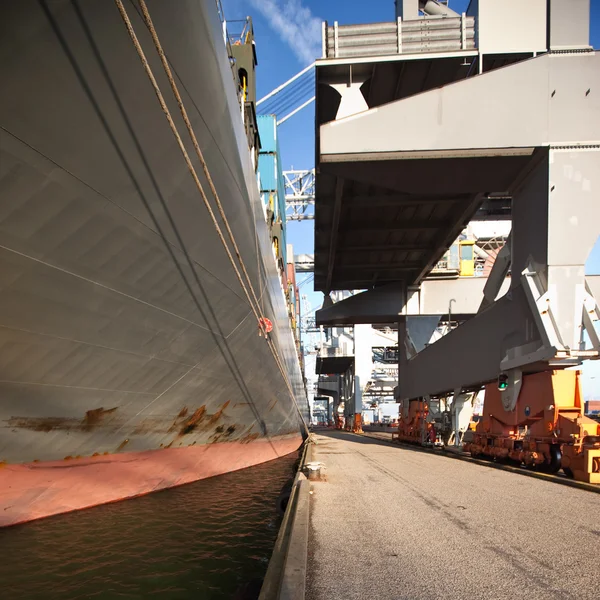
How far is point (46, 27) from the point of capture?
3188 millimetres

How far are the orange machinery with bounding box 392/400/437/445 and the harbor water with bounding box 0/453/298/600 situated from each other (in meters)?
11.4

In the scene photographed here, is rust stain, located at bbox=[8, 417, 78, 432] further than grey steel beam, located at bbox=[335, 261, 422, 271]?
No

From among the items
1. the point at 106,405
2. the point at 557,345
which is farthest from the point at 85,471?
the point at 557,345

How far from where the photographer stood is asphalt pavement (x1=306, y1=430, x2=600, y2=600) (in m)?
2.88

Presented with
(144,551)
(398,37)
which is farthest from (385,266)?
(144,551)

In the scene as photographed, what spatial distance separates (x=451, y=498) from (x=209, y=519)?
319cm

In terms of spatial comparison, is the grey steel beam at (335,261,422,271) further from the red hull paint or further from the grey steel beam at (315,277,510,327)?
the red hull paint

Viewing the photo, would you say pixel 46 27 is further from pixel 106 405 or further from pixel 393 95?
pixel 393 95

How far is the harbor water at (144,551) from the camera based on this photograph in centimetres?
382

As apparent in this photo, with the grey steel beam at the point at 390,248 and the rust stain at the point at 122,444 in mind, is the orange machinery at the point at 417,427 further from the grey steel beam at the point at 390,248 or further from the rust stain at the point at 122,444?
the rust stain at the point at 122,444

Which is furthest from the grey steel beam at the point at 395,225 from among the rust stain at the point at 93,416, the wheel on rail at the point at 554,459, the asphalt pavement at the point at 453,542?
the rust stain at the point at 93,416

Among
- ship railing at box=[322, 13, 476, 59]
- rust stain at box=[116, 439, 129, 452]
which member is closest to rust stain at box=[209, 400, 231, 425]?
rust stain at box=[116, 439, 129, 452]

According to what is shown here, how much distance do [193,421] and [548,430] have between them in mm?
6677

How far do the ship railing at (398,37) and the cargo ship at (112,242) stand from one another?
4632 mm
